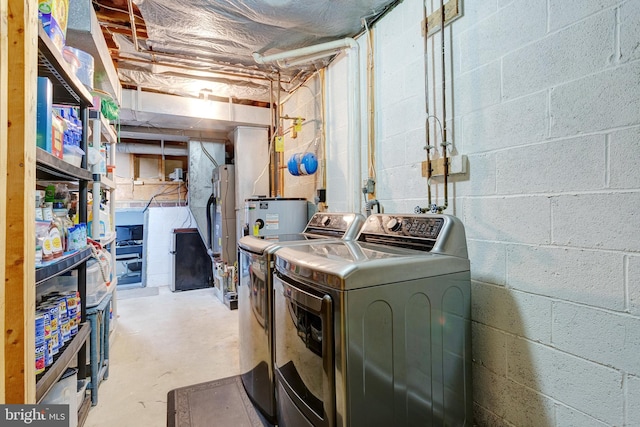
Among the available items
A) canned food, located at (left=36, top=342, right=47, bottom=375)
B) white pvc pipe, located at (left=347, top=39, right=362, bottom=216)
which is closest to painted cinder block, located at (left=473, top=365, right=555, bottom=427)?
white pvc pipe, located at (left=347, top=39, right=362, bottom=216)

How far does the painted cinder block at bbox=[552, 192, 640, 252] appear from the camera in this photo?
3.53ft

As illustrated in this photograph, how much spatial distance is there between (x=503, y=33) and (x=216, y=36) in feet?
6.42

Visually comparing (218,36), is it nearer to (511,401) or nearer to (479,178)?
(479,178)

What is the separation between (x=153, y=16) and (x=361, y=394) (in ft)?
8.27

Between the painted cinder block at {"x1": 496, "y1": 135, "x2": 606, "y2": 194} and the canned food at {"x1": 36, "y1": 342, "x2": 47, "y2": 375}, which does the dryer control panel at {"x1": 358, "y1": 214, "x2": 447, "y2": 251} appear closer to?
the painted cinder block at {"x1": 496, "y1": 135, "x2": 606, "y2": 194}

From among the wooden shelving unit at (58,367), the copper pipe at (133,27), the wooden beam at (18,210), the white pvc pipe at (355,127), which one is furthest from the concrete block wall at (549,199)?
the copper pipe at (133,27)

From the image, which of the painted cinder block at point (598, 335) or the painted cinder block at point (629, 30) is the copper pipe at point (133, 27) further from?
the painted cinder block at point (598, 335)

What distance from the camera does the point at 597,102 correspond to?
3.79 ft

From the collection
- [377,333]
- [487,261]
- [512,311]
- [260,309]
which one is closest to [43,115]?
[260,309]

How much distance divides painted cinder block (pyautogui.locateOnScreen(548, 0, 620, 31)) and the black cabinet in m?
4.93

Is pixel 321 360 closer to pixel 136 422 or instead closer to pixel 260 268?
pixel 260 268

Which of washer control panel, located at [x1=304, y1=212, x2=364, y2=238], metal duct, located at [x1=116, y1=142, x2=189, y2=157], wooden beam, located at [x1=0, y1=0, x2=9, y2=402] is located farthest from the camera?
metal duct, located at [x1=116, y1=142, x2=189, y2=157]

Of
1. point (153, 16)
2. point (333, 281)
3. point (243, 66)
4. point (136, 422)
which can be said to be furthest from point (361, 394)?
point (243, 66)

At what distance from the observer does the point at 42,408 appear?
123 cm
